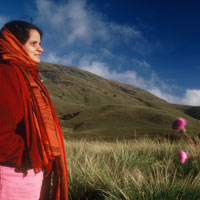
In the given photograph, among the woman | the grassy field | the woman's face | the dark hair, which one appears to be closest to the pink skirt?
the woman

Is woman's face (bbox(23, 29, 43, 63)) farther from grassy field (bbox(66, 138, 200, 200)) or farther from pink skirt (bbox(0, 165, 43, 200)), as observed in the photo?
grassy field (bbox(66, 138, 200, 200))

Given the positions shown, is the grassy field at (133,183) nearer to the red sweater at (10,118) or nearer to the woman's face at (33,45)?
the red sweater at (10,118)

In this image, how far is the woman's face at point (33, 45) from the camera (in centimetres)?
201

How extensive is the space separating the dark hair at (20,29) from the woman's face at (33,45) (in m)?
0.03

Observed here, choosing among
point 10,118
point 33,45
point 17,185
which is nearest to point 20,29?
point 33,45

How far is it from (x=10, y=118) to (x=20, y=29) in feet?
3.27

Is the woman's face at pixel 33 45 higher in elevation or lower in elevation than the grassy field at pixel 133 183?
higher

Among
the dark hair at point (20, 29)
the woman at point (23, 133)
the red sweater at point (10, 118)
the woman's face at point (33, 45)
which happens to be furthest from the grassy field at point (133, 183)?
the dark hair at point (20, 29)

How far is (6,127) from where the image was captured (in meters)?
1.46

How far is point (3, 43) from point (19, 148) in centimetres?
100

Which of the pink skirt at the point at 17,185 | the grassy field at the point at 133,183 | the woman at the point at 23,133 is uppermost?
the woman at the point at 23,133

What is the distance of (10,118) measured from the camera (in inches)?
58.5

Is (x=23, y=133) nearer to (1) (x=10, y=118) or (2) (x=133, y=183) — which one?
(1) (x=10, y=118)

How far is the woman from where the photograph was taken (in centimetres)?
150
